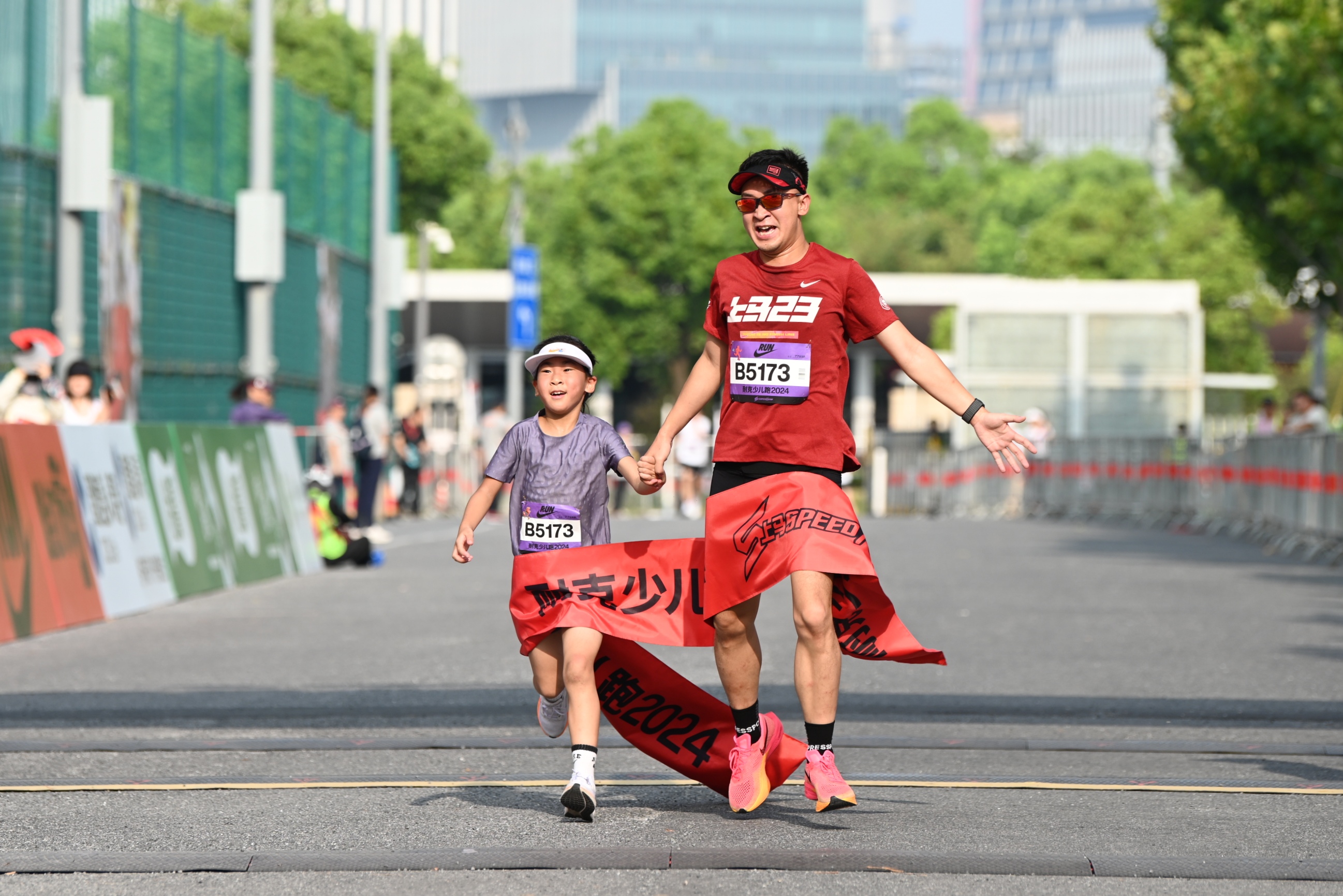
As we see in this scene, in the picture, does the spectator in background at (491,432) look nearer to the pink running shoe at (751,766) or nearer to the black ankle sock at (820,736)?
the pink running shoe at (751,766)

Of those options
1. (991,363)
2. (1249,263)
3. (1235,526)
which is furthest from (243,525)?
(1249,263)

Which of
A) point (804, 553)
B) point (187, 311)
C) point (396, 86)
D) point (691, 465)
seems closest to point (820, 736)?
point (804, 553)

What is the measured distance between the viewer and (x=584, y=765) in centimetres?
635

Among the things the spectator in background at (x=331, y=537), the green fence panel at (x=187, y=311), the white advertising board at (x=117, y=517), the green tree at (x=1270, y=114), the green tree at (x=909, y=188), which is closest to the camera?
the white advertising board at (x=117, y=517)

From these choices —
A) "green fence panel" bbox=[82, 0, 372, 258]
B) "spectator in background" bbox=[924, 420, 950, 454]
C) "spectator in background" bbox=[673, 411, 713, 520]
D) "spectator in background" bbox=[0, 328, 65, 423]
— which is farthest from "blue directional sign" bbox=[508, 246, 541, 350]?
"spectator in background" bbox=[0, 328, 65, 423]

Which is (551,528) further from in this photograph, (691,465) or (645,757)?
(691,465)

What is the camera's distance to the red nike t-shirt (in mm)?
6410

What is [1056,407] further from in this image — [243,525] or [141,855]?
[141,855]

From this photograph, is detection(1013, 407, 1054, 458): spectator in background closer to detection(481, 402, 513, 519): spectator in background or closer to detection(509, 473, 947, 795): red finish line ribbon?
detection(481, 402, 513, 519): spectator in background

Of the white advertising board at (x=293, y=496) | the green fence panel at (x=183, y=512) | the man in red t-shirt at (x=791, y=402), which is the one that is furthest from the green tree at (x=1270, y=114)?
the man in red t-shirt at (x=791, y=402)

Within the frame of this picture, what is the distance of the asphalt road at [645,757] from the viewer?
5871 millimetres

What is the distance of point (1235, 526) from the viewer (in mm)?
27469

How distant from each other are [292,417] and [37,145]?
1153cm

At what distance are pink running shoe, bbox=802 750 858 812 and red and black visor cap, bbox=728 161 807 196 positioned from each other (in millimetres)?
1664
